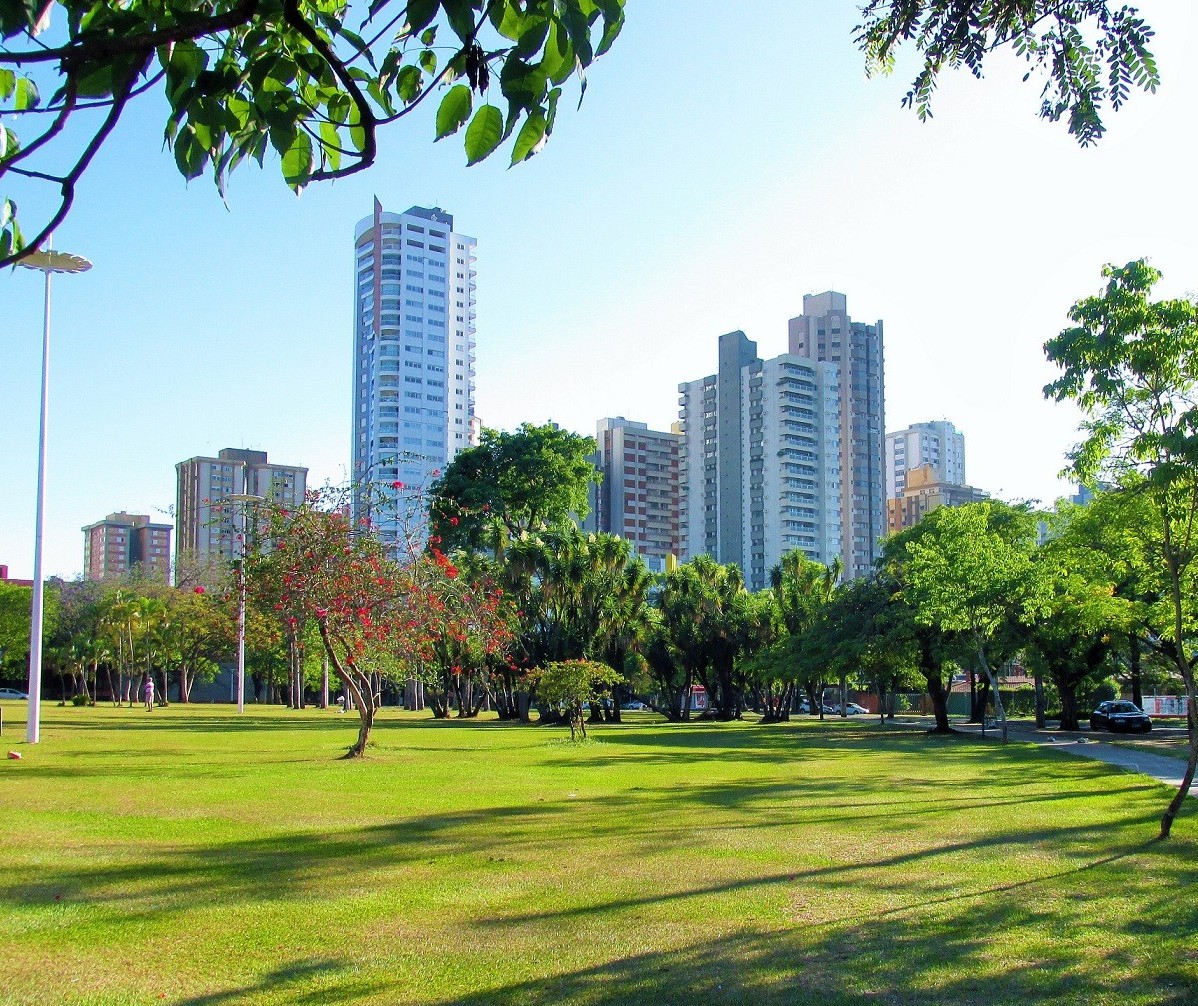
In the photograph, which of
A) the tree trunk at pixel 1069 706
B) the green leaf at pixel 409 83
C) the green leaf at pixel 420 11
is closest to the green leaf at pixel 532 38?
the green leaf at pixel 420 11

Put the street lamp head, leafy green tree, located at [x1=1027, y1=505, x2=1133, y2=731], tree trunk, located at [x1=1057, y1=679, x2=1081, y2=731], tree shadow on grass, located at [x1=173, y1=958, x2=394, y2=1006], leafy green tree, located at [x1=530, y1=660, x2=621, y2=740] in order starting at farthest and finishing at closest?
tree trunk, located at [x1=1057, y1=679, x2=1081, y2=731], leafy green tree, located at [x1=1027, y1=505, x2=1133, y2=731], leafy green tree, located at [x1=530, y1=660, x2=621, y2=740], the street lamp head, tree shadow on grass, located at [x1=173, y1=958, x2=394, y2=1006]

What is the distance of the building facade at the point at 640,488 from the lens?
138 m

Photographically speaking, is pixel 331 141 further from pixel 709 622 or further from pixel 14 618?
pixel 14 618

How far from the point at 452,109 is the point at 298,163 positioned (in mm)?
750

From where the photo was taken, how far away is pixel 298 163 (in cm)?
372

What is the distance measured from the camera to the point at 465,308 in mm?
138500

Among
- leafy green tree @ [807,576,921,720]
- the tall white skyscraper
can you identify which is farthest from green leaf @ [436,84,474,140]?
the tall white skyscraper

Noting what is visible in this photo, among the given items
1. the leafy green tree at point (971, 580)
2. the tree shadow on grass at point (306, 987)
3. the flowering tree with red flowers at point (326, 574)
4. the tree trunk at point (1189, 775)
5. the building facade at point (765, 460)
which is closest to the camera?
the tree shadow on grass at point (306, 987)

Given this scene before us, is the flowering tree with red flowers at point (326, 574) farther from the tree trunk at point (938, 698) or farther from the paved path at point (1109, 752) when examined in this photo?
the tree trunk at point (938, 698)

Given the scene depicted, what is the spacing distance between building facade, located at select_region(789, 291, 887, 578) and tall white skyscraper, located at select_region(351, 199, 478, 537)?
41346mm

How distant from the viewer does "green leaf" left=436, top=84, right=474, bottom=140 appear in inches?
127

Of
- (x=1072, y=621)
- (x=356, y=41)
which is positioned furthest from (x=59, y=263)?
(x=1072, y=621)

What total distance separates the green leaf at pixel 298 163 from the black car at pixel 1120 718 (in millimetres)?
41794

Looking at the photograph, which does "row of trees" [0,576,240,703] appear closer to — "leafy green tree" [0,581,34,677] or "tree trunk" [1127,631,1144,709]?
"leafy green tree" [0,581,34,677]
